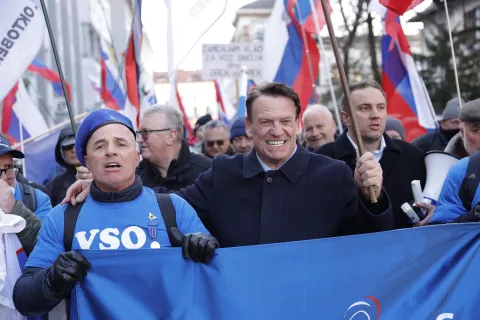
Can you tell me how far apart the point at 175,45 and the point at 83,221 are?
3.44 metres

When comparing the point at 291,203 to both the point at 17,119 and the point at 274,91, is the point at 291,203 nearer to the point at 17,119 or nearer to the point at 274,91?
the point at 274,91

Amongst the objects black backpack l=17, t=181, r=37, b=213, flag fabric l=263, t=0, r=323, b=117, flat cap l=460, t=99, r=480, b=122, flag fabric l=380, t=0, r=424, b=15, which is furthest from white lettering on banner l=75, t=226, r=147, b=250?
flag fabric l=263, t=0, r=323, b=117

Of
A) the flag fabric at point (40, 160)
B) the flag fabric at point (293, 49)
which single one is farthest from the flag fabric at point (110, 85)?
the flag fabric at point (40, 160)

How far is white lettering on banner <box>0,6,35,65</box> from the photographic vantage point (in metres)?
5.42

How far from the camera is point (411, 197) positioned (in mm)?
4508

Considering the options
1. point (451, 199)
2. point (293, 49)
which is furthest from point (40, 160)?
point (451, 199)

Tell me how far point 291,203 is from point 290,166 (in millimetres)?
174

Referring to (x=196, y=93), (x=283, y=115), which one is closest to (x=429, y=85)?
(x=196, y=93)

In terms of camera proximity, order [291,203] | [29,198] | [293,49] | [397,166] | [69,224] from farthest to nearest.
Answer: [293,49], [397,166], [29,198], [291,203], [69,224]

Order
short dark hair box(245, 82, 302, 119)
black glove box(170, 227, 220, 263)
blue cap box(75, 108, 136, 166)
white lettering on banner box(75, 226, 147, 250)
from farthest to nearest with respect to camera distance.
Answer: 1. short dark hair box(245, 82, 302, 119)
2. blue cap box(75, 108, 136, 166)
3. white lettering on banner box(75, 226, 147, 250)
4. black glove box(170, 227, 220, 263)

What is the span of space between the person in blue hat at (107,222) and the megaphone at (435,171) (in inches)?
65.1

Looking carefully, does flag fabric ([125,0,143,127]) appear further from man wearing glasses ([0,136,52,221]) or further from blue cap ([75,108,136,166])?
blue cap ([75,108,136,166])

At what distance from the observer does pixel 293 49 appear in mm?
9930

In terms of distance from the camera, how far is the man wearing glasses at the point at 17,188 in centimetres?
403
